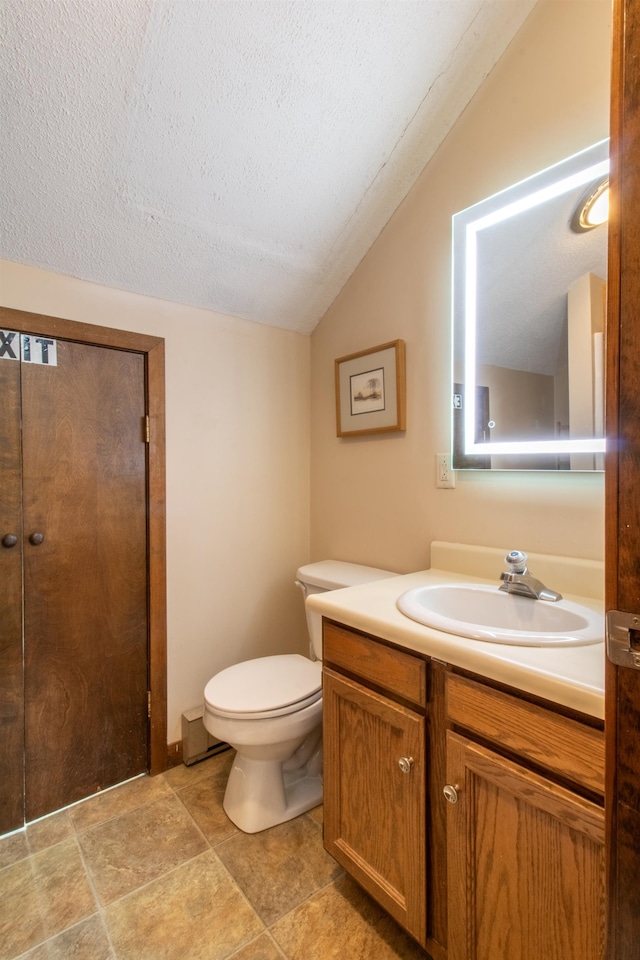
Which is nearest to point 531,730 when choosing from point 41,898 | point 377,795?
point 377,795

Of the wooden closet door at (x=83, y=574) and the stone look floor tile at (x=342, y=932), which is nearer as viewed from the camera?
the stone look floor tile at (x=342, y=932)

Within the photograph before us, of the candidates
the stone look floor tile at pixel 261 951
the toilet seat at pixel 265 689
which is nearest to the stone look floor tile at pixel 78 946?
the stone look floor tile at pixel 261 951

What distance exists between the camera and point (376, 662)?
1066 millimetres

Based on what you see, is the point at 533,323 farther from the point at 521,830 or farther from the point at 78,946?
the point at 78,946

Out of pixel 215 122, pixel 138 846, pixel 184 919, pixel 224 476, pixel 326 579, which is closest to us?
pixel 184 919

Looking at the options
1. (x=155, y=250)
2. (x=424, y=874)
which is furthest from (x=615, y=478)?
(x=155, y=250)

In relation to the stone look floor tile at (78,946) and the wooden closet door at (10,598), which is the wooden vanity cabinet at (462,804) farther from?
the wooden closet door at (10,598)

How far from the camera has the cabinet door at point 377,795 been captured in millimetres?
979

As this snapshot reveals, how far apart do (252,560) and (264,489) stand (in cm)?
33

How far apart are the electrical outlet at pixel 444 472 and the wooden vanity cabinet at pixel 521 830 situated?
2.47 ft

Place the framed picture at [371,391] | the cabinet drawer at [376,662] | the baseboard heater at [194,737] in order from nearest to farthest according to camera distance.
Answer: the cabinet drawer at [376,662]
the framed picture at [371,391]
the baseboard heater at [194,737]

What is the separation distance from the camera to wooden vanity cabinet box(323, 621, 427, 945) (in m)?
0.98

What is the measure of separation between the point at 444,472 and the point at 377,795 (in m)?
0.96

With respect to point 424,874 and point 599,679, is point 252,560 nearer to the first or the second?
point 424,874
